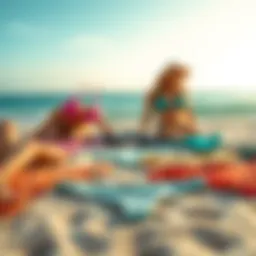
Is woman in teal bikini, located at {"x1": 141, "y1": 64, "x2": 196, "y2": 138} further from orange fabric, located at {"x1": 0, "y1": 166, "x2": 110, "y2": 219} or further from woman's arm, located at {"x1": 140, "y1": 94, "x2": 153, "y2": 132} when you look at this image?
orange fabric, located at {"x1": 0, "y1": 166, "x2": 110, "y2": 219}

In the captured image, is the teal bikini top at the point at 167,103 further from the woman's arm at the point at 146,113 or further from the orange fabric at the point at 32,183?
the orange fabric at the point at 32,183

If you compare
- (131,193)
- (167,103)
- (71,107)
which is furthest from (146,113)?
(131,193)

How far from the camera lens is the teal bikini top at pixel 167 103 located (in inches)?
45.3

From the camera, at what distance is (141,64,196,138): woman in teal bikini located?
1134 mm

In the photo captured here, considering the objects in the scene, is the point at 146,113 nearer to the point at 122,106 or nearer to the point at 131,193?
the point at 122,106

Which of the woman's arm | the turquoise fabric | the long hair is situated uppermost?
the long hair

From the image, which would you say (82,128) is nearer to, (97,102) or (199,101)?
(97,102)

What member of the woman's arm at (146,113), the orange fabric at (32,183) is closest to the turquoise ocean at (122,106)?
the woman's arm at (146,113)

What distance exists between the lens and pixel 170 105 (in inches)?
45.8

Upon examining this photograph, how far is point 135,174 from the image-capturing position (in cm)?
96

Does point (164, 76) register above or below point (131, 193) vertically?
above

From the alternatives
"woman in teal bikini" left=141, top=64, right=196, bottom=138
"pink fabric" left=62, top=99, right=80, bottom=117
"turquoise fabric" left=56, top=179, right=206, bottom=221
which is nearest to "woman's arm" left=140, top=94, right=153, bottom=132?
"woman in teal bikini" left=141, top=64, right=196, bottom=138

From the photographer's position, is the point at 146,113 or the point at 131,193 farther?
the point at 146,113

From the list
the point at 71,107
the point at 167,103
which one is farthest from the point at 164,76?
the point at 71,107
